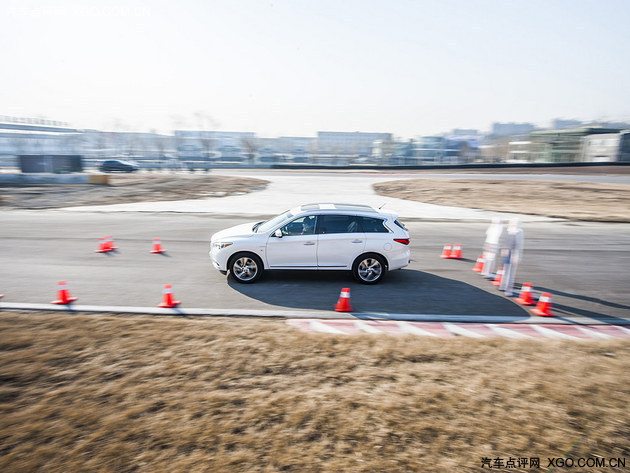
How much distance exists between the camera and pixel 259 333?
19.9 feet

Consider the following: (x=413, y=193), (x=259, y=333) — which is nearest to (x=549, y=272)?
(x=259, y=333)

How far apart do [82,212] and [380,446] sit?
2039 centimetres

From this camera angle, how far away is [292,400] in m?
4.29

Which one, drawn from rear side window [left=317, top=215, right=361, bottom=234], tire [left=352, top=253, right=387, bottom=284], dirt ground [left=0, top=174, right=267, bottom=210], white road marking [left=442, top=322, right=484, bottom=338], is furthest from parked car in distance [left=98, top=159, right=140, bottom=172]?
white road marking [left=442, top=322, right=484, bottom=338]

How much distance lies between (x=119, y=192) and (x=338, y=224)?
23036 millimetres

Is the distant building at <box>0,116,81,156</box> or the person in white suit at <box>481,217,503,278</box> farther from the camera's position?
the distant building at <box>0,116,81,156</box>

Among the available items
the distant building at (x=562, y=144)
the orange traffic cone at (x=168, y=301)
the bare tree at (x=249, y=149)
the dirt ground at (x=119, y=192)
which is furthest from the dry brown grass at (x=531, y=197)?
the bare tree at (x=249, y=149)

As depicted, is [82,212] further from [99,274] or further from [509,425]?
[509,425]

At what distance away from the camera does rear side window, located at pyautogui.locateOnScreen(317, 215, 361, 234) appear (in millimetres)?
8602

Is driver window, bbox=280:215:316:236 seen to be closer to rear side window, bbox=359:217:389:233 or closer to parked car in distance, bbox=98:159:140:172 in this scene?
rear side window, bbox=359:217:389:233

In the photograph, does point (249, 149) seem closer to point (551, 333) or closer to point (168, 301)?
point (168, 301)

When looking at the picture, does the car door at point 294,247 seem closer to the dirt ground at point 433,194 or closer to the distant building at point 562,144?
the dirt ground at point 433,194

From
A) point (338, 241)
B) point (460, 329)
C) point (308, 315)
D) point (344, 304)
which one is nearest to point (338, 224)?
point (338, 241)

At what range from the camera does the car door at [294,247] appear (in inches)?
335
